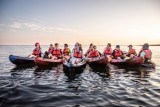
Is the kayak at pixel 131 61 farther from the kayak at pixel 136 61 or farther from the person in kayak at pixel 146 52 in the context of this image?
the person in kayak at pixel 146 52

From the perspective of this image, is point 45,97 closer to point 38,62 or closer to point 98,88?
point 98,88

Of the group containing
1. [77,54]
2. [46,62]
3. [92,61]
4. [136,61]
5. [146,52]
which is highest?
[146,52]

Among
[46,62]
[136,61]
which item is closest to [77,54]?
[46,62]

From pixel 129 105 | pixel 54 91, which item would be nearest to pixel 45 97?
pixel 54 91

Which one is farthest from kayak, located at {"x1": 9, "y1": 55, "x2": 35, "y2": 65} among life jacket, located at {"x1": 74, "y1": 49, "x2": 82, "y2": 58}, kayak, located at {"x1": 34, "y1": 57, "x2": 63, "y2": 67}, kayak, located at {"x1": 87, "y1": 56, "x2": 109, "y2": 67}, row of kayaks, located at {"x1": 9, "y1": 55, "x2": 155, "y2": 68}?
kayak, located at {"x1": 87, "y1": 56, "x2": 109, "y2": 67}

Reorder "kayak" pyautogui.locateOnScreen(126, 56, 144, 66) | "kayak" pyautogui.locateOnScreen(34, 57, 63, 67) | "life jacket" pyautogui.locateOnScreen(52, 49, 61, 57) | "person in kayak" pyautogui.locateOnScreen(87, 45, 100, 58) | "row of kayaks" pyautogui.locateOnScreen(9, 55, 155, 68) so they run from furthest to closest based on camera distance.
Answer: "life jacket" pyautogui.locateOnScreen(52, 49, 61, 57) < "person in kayak" pyautogui.locateOnScreen(87, 45, 100, 58) < "kayak" pyautogui.locateOnScreen(34, 57, 63, 67) < "row of kayaks" pyautogui.locateOnScreen(9, 55, 155, 68) < "kayak" pyautogui.locateOnScreen(126, 56, 144, 66)

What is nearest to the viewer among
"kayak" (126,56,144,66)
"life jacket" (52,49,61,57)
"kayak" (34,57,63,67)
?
"kayak" (126,56,144,66)

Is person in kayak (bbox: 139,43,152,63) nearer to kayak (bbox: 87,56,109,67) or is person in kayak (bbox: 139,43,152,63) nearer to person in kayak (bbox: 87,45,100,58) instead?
kayak (bbox: 87,56,109,67)

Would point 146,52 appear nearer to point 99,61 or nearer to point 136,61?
point 136,61

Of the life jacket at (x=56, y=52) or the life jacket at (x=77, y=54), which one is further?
the life jacket at (x=56, y=52)

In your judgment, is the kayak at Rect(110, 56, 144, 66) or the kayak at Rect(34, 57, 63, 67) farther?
the kayak at Rect(34, 57, 63, 67)

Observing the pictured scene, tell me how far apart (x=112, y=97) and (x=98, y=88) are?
5.25 feet

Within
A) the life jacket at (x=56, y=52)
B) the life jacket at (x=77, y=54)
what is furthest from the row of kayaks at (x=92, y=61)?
the life jacket at (x=56, y=52)

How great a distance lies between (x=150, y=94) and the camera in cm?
782
